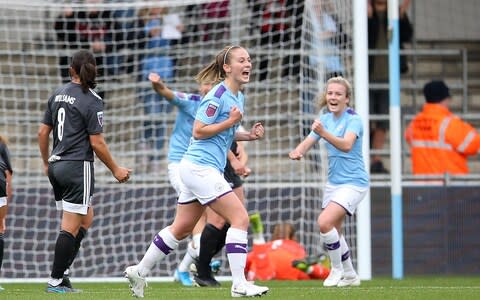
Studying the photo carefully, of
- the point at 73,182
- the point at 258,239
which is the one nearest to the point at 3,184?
the point at 73,182

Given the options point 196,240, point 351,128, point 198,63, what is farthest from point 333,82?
point 198,63

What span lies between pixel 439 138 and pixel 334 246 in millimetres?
4704

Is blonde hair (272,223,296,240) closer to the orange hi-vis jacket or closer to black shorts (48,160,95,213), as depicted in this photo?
the orange hi-vis jacket

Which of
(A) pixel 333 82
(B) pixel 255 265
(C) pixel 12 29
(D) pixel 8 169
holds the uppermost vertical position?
(C) pixel 12 29

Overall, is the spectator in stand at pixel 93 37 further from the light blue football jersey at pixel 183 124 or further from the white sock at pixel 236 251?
the white sock at pixel 236 251

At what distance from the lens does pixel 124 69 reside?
15789 mm

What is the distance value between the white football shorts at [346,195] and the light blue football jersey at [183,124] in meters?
1.53

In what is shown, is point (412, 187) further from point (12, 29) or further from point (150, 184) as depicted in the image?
point (12, 29)

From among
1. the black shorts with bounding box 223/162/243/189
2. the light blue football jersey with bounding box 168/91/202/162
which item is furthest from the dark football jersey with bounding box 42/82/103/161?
the light blue football jersey with bounding box 168/91/202/162

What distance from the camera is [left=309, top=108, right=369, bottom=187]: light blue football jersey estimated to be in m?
10.5

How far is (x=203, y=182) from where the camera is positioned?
834 centimetres

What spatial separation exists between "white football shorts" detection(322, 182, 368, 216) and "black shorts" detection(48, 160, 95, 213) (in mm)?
2334

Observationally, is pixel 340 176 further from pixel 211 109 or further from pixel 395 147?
pixel 211 109

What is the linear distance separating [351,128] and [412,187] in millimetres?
4442
